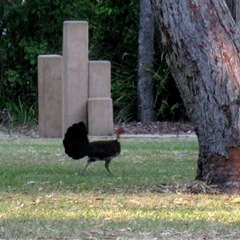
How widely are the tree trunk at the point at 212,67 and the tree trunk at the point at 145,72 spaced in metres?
12.8

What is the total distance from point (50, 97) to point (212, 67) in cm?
1004

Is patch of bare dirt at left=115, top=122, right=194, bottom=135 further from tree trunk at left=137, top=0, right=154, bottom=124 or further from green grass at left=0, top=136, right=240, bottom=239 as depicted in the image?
green grass at left=0, top=136, right=240, bottom=239

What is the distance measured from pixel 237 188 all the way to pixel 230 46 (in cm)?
169

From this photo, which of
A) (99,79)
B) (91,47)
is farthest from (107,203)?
(91,47)

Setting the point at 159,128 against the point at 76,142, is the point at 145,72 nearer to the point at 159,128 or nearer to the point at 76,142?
the point at 159,128

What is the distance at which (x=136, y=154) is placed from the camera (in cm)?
1392

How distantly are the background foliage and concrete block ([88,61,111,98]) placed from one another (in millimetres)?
3119

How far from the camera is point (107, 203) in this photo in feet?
27.8

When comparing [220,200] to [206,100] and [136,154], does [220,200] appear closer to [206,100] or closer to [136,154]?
[206,100]

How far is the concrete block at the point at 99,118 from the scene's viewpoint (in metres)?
18.5

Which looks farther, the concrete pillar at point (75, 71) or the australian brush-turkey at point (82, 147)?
the concrete pillar at point (75, 71)

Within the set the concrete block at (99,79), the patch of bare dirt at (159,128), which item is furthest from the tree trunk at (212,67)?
the patch of bare dirt at (159,128)

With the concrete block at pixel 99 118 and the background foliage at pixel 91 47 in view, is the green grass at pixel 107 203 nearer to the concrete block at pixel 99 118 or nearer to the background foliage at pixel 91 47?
the concrete block at pixel 99 118

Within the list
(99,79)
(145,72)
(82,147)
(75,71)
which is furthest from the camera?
(145,72)
